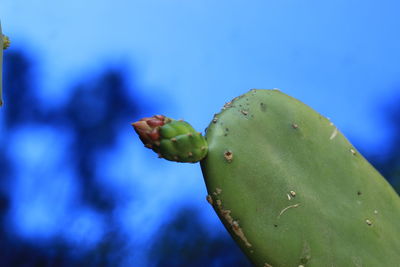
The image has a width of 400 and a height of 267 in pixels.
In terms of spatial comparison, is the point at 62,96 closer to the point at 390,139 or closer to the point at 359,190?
the point at 390,139

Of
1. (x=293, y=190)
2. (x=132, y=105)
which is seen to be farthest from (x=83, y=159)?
(x=293, y=190)

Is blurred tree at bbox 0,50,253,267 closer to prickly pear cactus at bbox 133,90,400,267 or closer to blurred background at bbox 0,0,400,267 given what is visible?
blurred background at bbox 0,0,400,267

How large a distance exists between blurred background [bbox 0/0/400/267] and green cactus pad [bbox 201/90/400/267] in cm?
130

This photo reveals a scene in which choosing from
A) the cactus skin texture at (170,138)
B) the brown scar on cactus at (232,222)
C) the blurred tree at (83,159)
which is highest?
the blurred tree at (83,159)

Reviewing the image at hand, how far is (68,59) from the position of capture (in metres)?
2.67

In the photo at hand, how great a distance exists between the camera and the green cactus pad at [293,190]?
1055mm

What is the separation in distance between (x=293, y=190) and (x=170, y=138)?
0.23 m

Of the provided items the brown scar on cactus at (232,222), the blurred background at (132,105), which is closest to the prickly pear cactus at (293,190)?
the brown scar on cactus at (232,222)

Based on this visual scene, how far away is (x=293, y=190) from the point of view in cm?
110

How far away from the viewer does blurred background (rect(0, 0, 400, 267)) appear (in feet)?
8.29

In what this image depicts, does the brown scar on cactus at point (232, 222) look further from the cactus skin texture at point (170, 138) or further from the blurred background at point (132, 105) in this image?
the blurred background at point (132, 105)

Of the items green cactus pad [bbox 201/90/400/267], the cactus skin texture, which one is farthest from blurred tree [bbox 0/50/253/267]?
the cactus skin texture

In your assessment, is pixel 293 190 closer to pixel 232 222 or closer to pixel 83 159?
pixel 232 222

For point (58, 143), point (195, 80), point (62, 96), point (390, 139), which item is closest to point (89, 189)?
point (58, 143)
